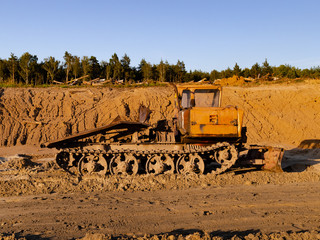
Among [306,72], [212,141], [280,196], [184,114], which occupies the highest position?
[306,72]

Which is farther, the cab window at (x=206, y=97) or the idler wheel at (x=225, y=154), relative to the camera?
the cab window at (x=206, y=97)

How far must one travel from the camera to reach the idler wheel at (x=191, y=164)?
908 centimetres

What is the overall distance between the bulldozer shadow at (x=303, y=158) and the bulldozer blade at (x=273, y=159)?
1642 mm

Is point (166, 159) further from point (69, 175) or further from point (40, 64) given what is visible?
point (40, 64)

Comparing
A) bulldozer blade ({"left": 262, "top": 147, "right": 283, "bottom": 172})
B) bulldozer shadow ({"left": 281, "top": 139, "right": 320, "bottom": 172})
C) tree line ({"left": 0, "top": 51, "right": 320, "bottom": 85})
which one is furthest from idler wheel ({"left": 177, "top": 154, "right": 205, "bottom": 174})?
tree line ({"left": 0, "top": 51, "right": 320, "bottom": 85})

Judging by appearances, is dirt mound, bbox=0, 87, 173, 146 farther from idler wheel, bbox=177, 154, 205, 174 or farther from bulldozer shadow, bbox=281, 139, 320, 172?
idler wheel, bbox=177, 154, 205, 174

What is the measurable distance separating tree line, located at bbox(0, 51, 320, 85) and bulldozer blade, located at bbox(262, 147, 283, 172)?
76.8 feet

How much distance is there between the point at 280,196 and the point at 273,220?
200 cm

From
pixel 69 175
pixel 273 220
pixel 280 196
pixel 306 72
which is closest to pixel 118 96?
pixel 69 175

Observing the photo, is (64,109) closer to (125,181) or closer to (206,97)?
(206,97)

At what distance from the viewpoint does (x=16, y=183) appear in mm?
8289

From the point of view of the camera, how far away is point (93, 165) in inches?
365

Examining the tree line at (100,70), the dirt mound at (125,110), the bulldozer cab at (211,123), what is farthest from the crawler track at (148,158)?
the tree line at (100,70)

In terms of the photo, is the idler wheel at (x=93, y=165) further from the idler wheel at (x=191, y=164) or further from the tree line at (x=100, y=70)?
the tree line at (x=100, y=70)
